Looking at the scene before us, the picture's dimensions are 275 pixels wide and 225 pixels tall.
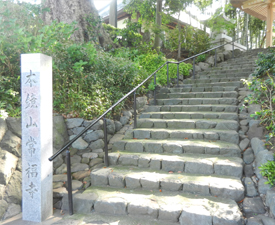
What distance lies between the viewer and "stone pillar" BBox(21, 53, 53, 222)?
2.71 m

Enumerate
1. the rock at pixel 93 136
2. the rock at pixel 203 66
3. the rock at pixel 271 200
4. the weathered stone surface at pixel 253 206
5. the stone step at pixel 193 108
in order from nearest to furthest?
the rock at pixel 271 200, the weathered stone surface at pixel 253 206, the rock at pixel 93 136, the stone step at pixel 193 108, the rock at pixel 203 66

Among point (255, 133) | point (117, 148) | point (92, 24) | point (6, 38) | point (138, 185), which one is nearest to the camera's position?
point (138, 185)

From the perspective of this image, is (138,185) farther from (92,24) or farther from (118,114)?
(92,24)

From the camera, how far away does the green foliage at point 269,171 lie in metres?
2.57

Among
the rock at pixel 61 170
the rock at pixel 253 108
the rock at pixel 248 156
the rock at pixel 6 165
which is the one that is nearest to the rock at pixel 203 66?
the rock at pixel 253 108

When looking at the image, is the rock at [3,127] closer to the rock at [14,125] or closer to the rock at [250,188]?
the rock at [14,125]

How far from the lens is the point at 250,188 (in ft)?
9.06

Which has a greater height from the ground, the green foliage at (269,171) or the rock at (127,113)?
the rock at (127,113)

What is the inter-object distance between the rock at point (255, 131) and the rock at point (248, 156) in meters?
0.32

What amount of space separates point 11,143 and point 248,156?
378 centimetres

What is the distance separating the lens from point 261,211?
247cm

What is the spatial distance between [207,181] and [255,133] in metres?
1.41

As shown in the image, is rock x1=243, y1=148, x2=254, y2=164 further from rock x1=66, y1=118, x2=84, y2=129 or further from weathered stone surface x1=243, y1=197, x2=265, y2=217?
rock x1=66, y1=118, x2=84, y2=129

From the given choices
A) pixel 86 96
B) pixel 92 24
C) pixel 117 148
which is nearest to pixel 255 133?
pixel 117 148
